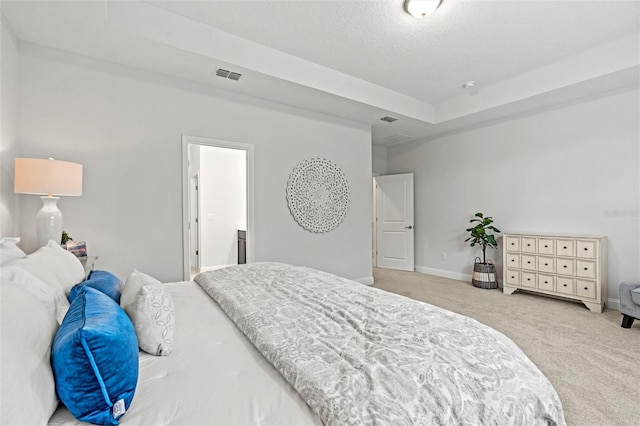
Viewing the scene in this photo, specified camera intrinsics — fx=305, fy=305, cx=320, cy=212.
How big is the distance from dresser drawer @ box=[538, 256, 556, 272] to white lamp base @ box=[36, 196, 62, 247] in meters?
5.15

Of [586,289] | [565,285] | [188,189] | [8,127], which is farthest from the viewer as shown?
[565,285]

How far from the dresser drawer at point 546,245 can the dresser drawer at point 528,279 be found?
1.11 feet

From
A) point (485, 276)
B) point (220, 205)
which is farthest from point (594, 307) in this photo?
point (220, 205)

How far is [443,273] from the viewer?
17.9 feet

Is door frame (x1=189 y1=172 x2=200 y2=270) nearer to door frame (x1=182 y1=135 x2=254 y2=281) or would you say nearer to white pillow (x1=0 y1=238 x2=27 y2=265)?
door frame (x1=182 y1=135 x2=254 y2=281)

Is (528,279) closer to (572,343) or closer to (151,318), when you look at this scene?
(572,343)

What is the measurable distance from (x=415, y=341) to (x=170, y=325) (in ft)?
3.21

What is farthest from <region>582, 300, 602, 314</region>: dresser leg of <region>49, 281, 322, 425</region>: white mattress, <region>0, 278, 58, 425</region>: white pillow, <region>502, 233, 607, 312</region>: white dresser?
<region>0, 278, 58, 425</region>: white pillow

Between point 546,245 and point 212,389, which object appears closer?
point 212,389

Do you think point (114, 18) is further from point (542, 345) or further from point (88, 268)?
point (542, 345)

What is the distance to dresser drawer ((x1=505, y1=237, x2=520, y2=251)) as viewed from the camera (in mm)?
4188

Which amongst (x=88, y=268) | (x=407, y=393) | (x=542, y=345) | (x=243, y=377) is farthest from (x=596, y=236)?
(x=88, y=268)

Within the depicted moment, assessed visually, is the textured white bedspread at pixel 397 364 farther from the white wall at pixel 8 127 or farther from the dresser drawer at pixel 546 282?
the dresser drawer at pixel 546 282

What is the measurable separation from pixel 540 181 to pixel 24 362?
17.2ft
